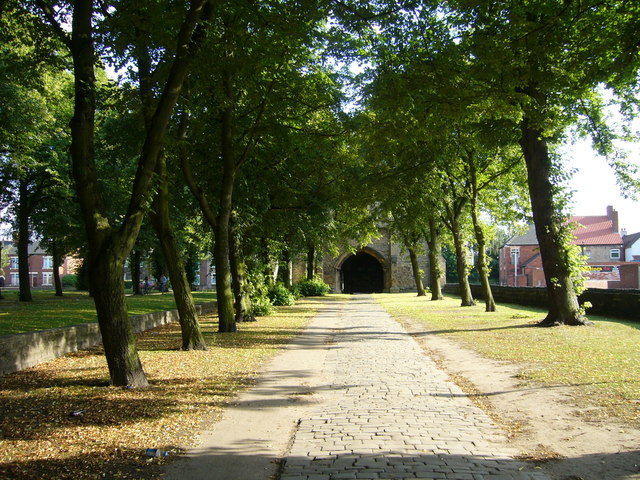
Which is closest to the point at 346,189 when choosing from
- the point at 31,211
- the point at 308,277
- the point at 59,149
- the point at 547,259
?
the point at 547,259

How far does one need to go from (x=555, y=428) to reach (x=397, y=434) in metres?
1.71

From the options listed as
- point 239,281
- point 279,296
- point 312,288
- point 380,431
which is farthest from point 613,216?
point 380,431

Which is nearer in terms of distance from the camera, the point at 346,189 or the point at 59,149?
the point at 346,189

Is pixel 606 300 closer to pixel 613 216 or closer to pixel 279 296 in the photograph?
pixel 279 296

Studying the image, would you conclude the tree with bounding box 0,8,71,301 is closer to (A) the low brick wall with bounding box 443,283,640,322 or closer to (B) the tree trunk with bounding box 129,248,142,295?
(B) the tree trunk with bounding box 129,248,142,295

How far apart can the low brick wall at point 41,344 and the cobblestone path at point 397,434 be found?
522 centimetres

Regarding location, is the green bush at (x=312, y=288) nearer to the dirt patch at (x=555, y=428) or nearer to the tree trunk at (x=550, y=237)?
the tree trunk at (x=550, y=237)

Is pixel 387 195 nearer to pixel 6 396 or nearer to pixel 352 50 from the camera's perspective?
pixel 352 50

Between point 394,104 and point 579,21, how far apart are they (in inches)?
150

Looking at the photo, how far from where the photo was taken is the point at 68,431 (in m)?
5.60

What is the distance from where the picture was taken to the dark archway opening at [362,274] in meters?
61.7

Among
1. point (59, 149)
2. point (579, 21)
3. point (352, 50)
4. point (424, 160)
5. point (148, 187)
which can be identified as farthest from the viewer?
point (59, 149)

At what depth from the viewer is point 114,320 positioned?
7520mm

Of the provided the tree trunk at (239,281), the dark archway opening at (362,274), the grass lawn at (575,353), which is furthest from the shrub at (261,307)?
the dark archway opening at (362,274)
